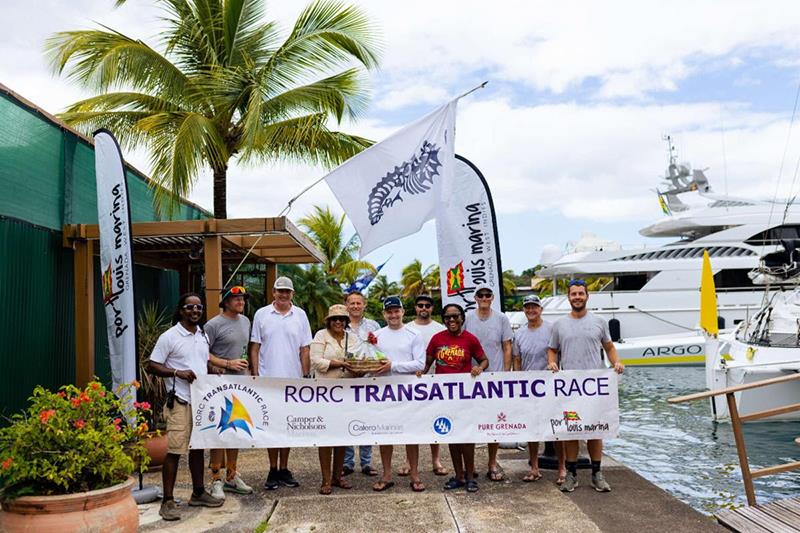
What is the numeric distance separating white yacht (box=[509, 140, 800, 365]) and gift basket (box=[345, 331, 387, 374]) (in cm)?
2049

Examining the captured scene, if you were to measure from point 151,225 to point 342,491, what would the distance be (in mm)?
4628

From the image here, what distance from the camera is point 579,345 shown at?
692 centimetres

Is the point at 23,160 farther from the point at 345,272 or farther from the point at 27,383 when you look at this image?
the point at 345,272

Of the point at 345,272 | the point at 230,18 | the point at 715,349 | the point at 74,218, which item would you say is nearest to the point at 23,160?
the point at 74,218

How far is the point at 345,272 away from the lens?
107 feet

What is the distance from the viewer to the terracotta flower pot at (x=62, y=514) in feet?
15.1

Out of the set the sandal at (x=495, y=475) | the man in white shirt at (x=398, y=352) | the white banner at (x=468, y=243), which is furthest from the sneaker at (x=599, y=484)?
the white banner at (x=468, y=243)

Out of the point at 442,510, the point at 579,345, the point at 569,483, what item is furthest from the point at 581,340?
the point at 442,510

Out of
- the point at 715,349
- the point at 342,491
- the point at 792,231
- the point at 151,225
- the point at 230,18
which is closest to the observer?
the point at 342,491

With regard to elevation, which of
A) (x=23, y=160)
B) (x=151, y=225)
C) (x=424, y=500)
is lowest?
(x=424, y=500)

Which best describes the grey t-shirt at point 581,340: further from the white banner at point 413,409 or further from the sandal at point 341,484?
the sandal at point 341,484

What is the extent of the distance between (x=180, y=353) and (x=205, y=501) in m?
1.33

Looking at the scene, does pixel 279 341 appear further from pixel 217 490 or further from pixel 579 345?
pixel 579 345

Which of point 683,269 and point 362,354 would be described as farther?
point 683,269
